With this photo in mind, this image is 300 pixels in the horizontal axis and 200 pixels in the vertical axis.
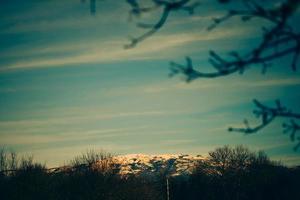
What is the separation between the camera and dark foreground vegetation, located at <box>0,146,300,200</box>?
50.5 metres

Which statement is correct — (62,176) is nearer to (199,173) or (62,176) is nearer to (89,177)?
(89,177)

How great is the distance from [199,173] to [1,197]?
36.6 metres

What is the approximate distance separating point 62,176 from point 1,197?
46.6ft

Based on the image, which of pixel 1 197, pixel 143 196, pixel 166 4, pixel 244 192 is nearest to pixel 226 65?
pixel 166 4

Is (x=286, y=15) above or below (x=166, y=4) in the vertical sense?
below

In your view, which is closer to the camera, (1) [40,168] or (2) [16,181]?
(2) [16,181]

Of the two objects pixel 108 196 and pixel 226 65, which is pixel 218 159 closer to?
pixel 108 196

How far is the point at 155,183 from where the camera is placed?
83.6 m

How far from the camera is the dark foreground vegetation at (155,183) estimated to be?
5053cm

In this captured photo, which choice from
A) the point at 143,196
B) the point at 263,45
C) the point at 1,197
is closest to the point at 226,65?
the point at 263,45

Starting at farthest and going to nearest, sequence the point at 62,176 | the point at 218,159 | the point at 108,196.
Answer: the point at 218,159 < the point at 62,176 < the point at 108,196

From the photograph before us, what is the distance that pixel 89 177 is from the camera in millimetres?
54875

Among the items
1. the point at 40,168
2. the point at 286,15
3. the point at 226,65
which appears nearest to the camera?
the point at 286,15

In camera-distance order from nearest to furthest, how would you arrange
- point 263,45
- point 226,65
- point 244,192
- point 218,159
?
1. point 263,45
2. point 226,65
3. point 244,192
4. point 218,159
